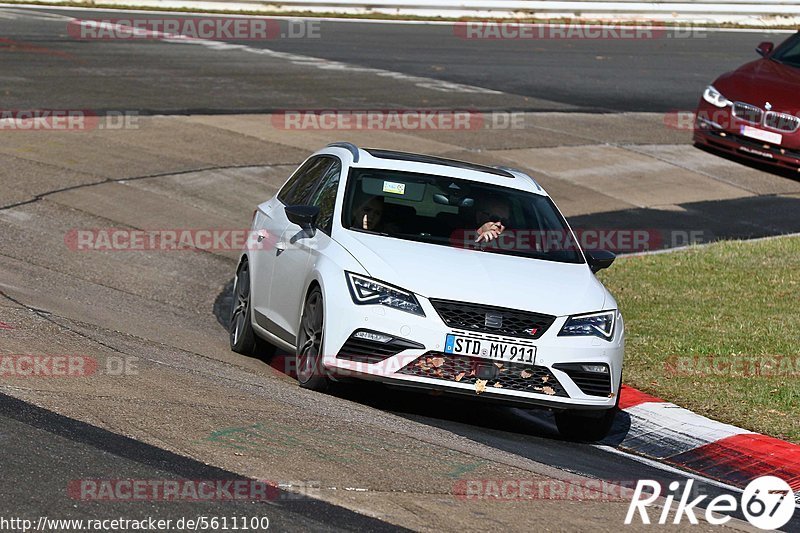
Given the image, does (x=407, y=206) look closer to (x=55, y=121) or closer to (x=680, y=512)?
(x=680, y=512)

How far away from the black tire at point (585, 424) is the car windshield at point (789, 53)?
43.6 ft

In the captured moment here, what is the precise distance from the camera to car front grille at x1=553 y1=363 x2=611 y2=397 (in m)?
8.54

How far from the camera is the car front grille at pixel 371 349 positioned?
8.32m

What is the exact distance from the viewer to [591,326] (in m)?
8.72

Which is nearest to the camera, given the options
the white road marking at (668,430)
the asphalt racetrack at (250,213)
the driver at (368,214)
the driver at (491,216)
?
the asphalt racetrack at (250,213)

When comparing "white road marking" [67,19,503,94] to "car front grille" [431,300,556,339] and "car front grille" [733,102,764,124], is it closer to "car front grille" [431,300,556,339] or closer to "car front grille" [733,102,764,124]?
"car front grille" [733,102,764,124]

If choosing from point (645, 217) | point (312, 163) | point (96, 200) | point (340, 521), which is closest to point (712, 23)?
point (645, 217)

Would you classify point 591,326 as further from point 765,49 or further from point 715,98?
point 765,49

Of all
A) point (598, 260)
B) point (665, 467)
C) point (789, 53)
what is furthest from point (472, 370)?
point (789, 53)

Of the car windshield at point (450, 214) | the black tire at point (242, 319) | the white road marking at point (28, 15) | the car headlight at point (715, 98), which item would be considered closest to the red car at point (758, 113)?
the car headlight at point (715, 98)

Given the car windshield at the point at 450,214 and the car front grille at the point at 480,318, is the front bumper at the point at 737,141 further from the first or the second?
the car front grille at the point at 480,318

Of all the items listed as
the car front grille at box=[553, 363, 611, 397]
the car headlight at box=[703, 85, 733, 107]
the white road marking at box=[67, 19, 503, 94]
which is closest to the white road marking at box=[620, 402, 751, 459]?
the car front grille at box=[553, 363, 611, 397]

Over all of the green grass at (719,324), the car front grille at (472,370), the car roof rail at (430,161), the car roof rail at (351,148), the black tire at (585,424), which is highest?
the car roof rail at (351,148)

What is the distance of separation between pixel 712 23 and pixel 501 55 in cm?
1052
